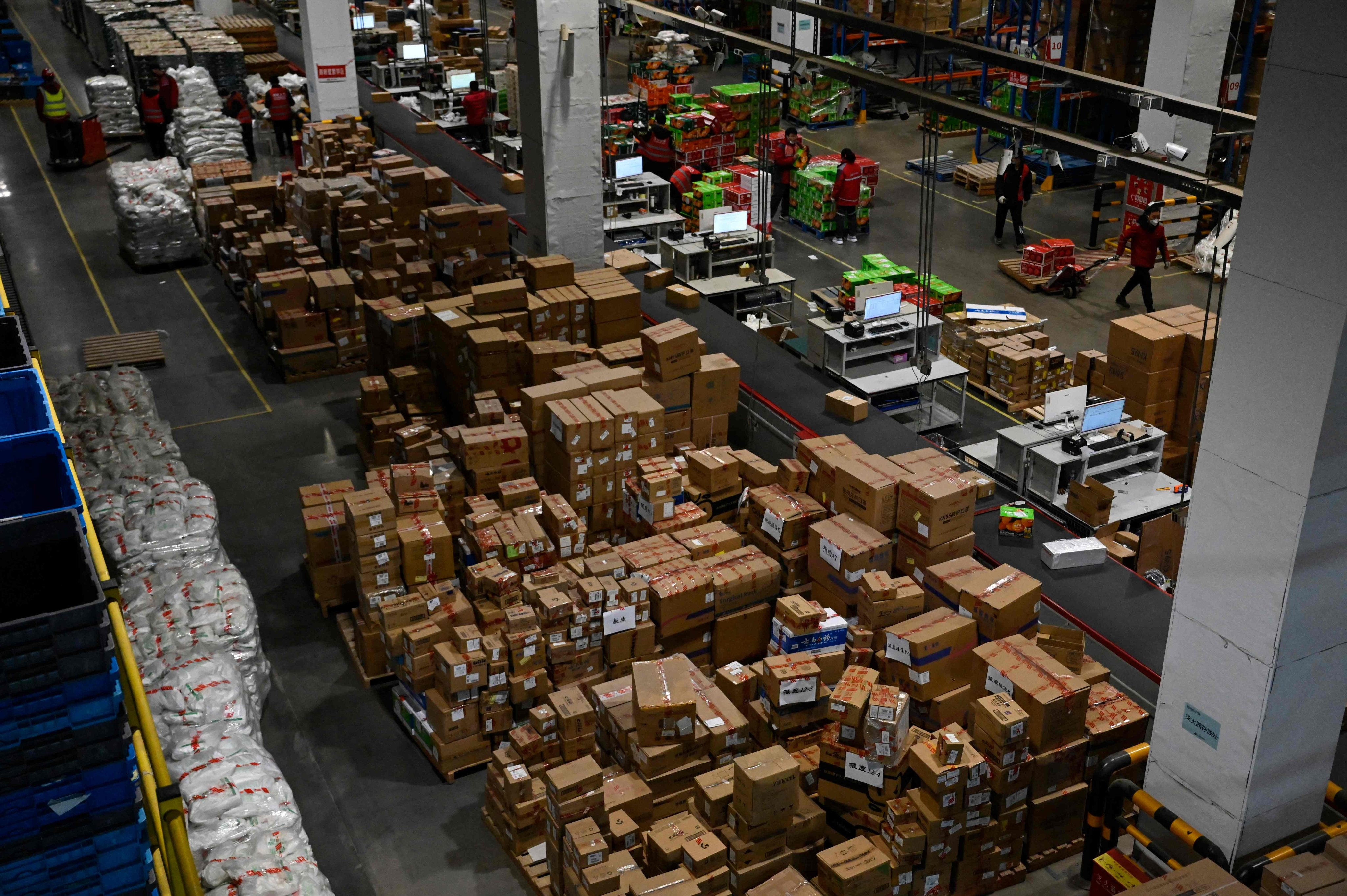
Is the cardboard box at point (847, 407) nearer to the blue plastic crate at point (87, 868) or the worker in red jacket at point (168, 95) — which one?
the blue plastic crate at point (87, 868)

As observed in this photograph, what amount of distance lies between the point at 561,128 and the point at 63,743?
9.33 m

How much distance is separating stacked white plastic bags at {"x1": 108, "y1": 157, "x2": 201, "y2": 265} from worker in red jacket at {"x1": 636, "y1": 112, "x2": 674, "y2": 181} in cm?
607

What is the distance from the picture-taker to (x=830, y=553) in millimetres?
7895

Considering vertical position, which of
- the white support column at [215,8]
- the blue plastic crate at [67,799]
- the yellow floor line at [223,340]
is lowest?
the yellow floor line at [223,340]

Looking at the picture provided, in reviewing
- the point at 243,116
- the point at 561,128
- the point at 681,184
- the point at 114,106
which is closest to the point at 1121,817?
the point at 561,128

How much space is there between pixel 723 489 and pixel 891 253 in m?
8.12

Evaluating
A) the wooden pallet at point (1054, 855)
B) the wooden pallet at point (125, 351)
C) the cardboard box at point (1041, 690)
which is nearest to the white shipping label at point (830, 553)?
the cardboard box at point (1041, 690)

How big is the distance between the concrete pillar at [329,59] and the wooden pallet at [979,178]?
9.19 m

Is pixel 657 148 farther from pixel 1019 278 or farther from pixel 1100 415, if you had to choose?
pixel 1100 415

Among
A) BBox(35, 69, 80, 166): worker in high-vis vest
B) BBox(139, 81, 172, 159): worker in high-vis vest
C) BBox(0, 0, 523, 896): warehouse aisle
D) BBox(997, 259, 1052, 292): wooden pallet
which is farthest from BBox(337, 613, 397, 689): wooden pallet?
BBox(35, 69, 80, 166): worker in high-vis vest

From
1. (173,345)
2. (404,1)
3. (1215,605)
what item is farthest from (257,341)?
(404,1)

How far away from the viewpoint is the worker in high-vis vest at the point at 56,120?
746 inches

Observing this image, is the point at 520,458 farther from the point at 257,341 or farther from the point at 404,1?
the point at 404,1

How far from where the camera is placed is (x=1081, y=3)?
16.2 meters
